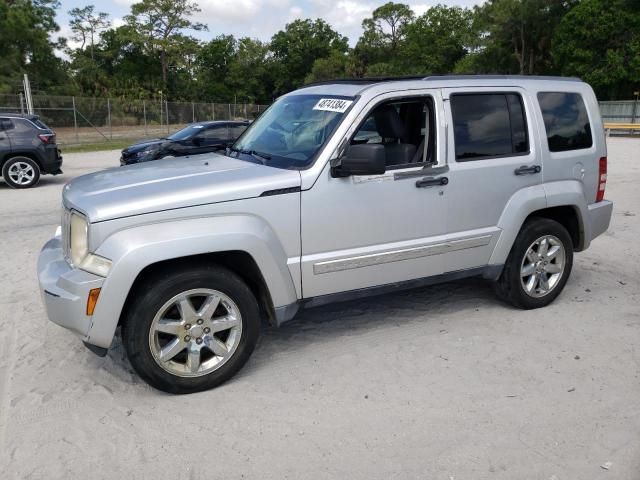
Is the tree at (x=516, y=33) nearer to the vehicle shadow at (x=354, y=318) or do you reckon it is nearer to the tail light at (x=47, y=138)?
the tail light at (x=47, y=138)

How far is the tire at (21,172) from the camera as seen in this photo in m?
12.5

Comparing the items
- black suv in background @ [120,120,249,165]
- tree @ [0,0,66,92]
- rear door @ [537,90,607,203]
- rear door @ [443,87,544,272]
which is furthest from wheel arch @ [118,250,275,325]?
tree @ [0,0,66,92]

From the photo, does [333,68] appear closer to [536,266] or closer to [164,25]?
[164,25]

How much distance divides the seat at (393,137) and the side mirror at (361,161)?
56 centimetres

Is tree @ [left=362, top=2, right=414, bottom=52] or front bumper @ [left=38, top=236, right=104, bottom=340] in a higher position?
tree @ [left=362, top=2, right=414, bottom=52]

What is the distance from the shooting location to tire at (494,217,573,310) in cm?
488

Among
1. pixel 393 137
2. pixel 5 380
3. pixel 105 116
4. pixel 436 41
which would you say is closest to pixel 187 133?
pixel 393 137

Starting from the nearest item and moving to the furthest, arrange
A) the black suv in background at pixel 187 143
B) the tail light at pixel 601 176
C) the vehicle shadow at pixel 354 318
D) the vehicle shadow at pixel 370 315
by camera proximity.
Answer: the vehicle shadow at pixel 354 318
the vehicle shadow at pixel 370 315
the tail light at pixel 601 176
the black suv in background at pixel 187 143

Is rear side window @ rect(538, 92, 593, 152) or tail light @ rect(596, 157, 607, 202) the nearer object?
rear side window @ rect(538, 92, 593, 152)

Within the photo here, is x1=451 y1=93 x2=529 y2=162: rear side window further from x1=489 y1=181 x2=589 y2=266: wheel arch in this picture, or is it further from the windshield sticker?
the windshield sticker

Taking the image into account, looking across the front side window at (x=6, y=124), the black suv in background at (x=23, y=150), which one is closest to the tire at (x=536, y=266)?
the black suv in background at (x=23, y=150)

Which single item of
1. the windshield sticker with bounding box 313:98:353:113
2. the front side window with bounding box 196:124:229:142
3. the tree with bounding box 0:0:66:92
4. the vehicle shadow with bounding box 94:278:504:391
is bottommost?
the vehicle shadow with bounding box 94:278:504:391

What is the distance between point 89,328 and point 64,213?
95 centimetres

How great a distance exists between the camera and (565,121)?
5023 millimetres
